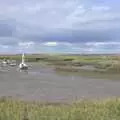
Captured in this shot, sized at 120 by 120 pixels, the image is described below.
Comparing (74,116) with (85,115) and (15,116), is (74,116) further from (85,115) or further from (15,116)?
(15,116)

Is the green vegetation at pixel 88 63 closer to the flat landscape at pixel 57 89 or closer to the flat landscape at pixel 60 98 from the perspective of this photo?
the flat landscape at pixel 60 98

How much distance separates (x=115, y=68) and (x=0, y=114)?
63.0m

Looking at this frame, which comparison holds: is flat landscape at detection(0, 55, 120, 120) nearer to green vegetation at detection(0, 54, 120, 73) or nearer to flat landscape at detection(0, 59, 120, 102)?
flat landscape at detection(0, 59, 120, 102)

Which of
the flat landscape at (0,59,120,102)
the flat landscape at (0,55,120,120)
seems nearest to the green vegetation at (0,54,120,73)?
the flat landscape at (0,55,120,120)

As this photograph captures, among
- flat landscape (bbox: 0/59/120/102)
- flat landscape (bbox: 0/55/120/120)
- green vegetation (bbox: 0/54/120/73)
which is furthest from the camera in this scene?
green vegetation (bbox: 0/54/120/73)

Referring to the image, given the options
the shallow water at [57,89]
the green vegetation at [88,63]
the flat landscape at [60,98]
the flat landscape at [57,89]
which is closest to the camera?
the flat landscape at [60,98]

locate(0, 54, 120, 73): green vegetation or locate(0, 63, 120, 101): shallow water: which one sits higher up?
locate(0, 54, 120, 73): green vegetation

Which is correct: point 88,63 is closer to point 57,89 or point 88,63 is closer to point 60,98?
point 57,89

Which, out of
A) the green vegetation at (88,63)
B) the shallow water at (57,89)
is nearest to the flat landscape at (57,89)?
the shallow water at (57,89)

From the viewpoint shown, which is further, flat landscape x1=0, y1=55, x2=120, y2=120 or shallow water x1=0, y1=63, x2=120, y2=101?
shallow water x1=0, y1=63, x2=120, y2=101

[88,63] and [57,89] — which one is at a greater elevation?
[88,63]

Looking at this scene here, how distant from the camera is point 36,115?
1211 cm

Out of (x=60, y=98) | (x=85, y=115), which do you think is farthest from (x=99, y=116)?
(x=60, y=98)

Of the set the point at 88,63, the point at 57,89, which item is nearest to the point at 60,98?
the point at 57,89
